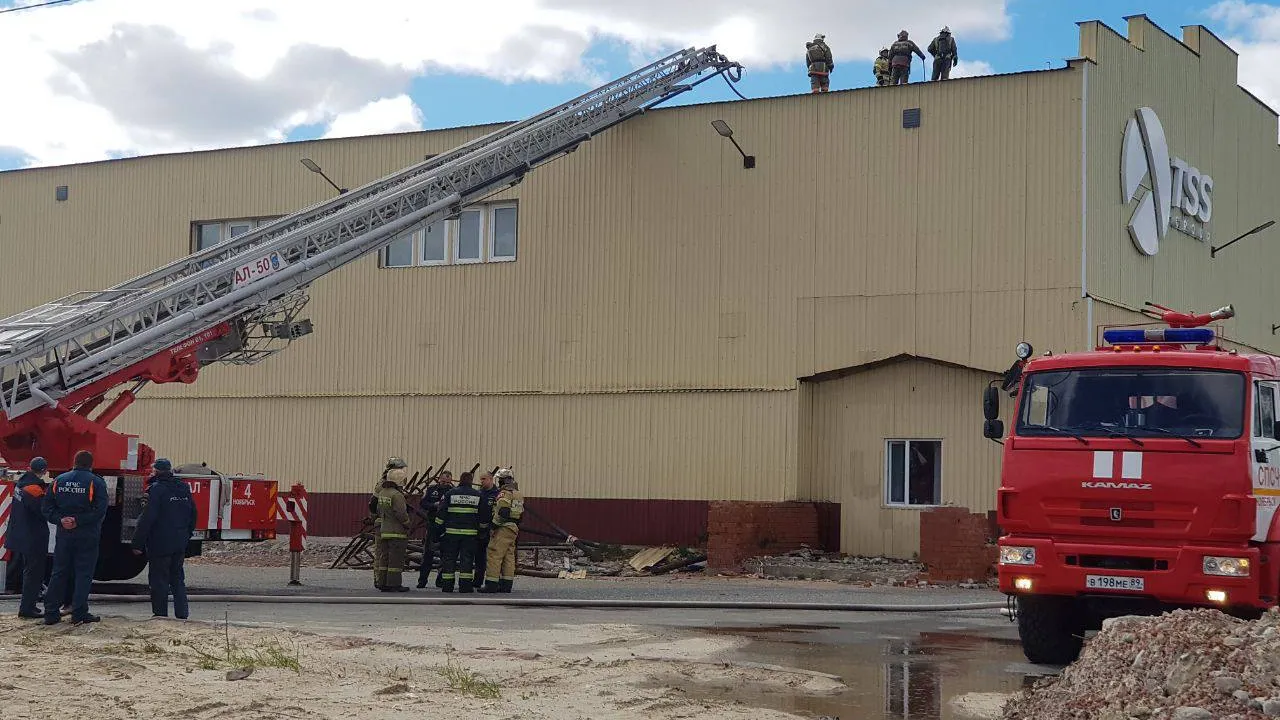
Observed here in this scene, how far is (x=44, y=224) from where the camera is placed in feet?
105

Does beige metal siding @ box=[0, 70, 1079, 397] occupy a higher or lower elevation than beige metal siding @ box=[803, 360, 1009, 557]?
higher

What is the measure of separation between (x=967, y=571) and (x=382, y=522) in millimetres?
8273

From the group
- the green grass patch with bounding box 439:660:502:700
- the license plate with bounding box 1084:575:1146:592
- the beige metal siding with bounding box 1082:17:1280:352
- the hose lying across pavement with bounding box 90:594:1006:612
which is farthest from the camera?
the beige metal siding with bounding box 1082:17:1280:352

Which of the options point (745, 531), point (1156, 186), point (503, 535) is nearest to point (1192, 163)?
point (1156, 186)

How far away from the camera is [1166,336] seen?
492 inches

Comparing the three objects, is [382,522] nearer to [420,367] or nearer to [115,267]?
[420,367]

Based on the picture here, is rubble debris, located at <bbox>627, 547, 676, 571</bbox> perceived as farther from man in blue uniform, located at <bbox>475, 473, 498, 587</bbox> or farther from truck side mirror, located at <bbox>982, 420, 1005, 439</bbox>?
truck side mirror, located at <bbox>982, 420, 1005, 439</bbox>

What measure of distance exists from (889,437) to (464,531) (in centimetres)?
900

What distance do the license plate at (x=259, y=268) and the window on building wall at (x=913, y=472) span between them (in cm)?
1040

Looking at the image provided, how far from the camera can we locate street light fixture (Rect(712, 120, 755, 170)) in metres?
25.2

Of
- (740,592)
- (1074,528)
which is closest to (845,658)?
(1074,528)

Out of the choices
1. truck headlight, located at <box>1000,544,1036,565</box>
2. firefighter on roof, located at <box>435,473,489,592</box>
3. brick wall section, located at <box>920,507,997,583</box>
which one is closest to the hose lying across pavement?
firefighter on roof, located at <box>435,473,489,592</box>

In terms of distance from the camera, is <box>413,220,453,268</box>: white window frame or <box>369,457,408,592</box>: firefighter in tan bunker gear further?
<box>413,220,453,268</box>: white window frame

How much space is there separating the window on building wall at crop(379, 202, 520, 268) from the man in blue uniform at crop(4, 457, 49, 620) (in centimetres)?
1386
